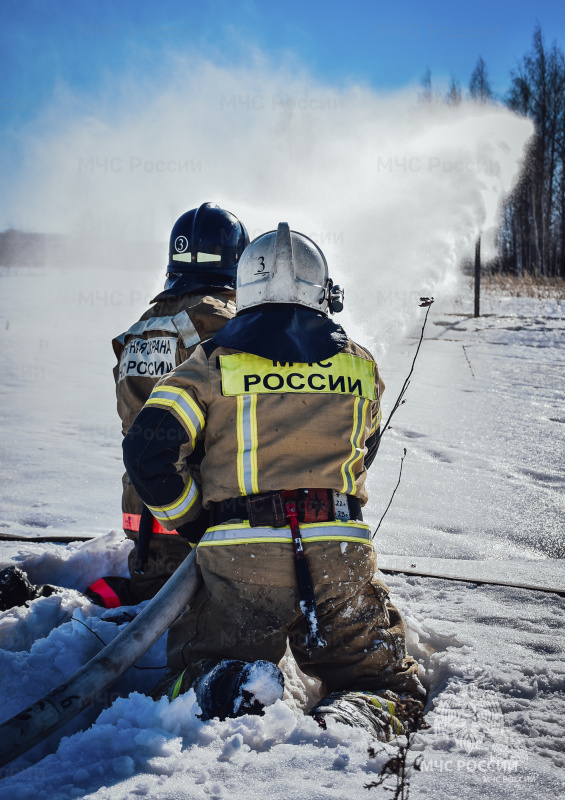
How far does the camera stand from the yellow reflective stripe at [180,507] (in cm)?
229

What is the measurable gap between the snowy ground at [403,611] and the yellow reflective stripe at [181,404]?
90cm

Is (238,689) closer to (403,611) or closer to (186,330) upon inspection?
(403,611)

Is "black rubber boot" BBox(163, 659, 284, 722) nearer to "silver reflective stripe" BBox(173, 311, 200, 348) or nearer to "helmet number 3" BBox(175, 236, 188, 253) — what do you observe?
"silver reflective stripe" BBox(173, 311, 200, 348)

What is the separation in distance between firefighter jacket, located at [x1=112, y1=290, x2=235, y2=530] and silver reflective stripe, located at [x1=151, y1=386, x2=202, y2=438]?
1.02 m

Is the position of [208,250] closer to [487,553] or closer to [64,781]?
[487,553]

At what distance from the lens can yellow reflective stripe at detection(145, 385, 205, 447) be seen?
2.16 m

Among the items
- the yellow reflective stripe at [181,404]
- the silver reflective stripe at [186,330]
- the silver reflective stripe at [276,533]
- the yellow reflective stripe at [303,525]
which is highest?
the silver reflective stripe at [186,330]

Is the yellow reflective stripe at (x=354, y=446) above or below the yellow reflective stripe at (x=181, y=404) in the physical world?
below

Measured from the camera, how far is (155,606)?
2.17m

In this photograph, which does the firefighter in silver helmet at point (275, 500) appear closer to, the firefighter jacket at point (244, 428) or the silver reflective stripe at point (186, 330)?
the firefighter jacket at point (244, 428)

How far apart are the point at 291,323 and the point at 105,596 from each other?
181cm

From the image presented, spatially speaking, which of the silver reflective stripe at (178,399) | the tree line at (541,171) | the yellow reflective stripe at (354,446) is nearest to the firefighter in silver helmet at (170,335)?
the silver reflective stripe at (178,399)

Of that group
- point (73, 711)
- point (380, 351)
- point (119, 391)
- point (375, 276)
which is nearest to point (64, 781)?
point (73, 711)

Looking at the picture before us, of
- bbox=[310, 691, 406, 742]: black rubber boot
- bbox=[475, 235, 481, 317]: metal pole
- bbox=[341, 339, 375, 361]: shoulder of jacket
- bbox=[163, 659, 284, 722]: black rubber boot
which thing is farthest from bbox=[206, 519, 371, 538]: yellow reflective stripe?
bbox=[475, 235, 481, 317]: metal pole
